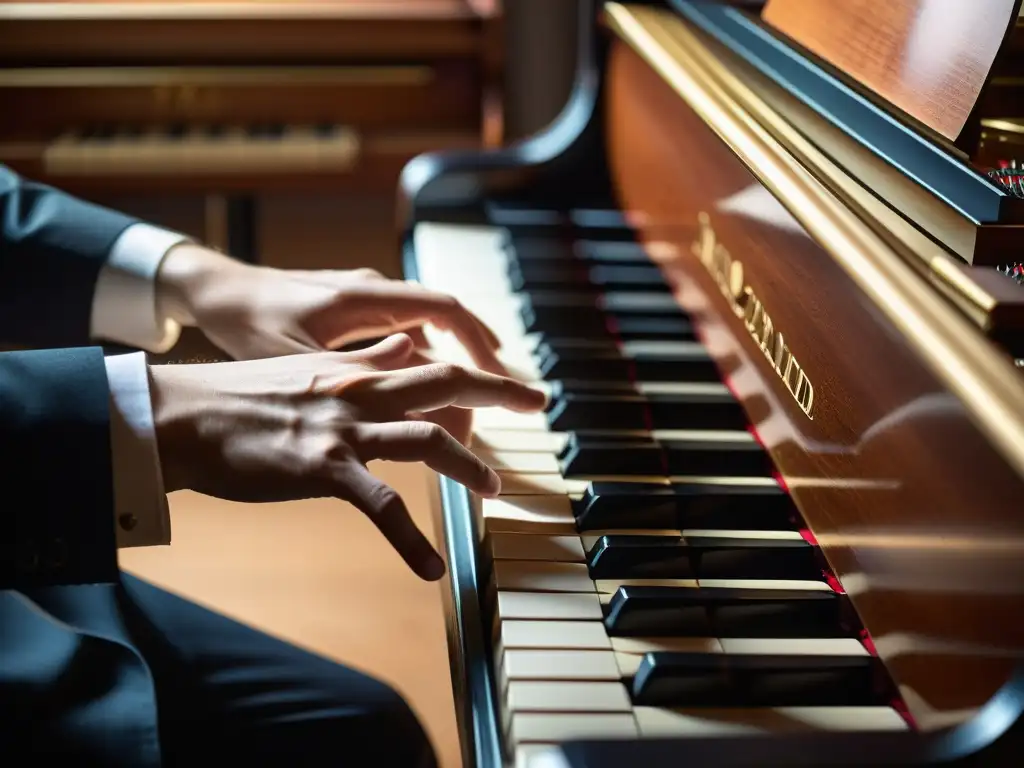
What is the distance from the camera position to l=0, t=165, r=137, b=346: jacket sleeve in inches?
48.8

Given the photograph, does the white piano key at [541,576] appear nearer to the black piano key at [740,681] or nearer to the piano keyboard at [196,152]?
the black piano key at [740,681]

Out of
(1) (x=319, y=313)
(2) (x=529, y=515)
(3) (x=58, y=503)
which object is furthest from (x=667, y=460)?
(3) (x=58, y=503)

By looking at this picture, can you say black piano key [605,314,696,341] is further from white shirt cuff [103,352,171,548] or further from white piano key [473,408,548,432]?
white shirt cuff [103,352,171,548]

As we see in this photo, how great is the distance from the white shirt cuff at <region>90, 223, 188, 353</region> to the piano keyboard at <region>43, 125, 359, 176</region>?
107cm

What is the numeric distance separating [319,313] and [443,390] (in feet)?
0.91

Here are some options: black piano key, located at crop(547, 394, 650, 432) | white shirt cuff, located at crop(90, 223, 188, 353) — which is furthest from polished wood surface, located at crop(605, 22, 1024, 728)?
white shirt cuff, located at crop(90, 223, 188, 353)

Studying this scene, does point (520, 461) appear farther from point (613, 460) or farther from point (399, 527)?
point (399, 527)

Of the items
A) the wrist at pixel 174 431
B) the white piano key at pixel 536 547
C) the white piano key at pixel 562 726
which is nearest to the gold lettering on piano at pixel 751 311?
the white piano key at pixel 536 547

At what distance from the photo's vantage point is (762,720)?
704mm

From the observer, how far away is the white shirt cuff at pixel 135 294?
1.22 meters

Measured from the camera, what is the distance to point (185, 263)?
1204mm

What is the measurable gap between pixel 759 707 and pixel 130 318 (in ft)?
2.76

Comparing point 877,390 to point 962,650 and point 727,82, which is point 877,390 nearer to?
point 962,650

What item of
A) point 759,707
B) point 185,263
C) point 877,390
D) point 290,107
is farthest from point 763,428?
point 290,107
